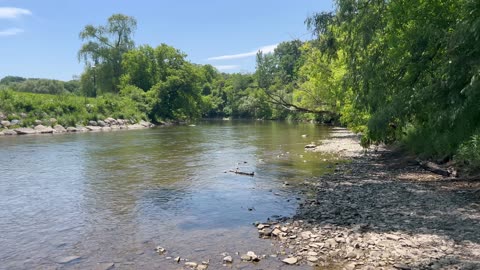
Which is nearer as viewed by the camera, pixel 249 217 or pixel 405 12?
pixel 249 217

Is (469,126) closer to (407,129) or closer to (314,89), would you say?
(407,129)

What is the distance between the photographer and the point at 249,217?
36.4 feet

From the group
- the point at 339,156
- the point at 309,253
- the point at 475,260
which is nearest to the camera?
the point at 475,260

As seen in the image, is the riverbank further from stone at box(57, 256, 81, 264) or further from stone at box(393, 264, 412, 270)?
stone at box(57, 256, 81, 264)

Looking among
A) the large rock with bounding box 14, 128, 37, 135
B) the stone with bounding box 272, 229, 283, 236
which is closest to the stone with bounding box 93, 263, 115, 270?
the stone with bounding box 272, 229, 283, 236

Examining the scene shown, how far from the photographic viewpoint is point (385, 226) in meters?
9.31

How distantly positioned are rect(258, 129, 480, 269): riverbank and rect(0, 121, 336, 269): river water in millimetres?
812

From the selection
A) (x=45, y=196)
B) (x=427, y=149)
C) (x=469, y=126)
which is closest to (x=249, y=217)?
(x=469, y=126)

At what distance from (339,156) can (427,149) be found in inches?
248

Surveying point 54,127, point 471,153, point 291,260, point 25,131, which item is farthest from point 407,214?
point 54,127

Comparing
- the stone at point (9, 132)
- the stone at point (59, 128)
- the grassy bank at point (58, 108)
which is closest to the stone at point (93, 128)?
the grassy bank at point (58, 108)

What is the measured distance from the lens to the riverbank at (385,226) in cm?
750

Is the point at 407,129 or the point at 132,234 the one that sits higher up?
the point at 407,129

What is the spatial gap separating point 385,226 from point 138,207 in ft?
24.1
